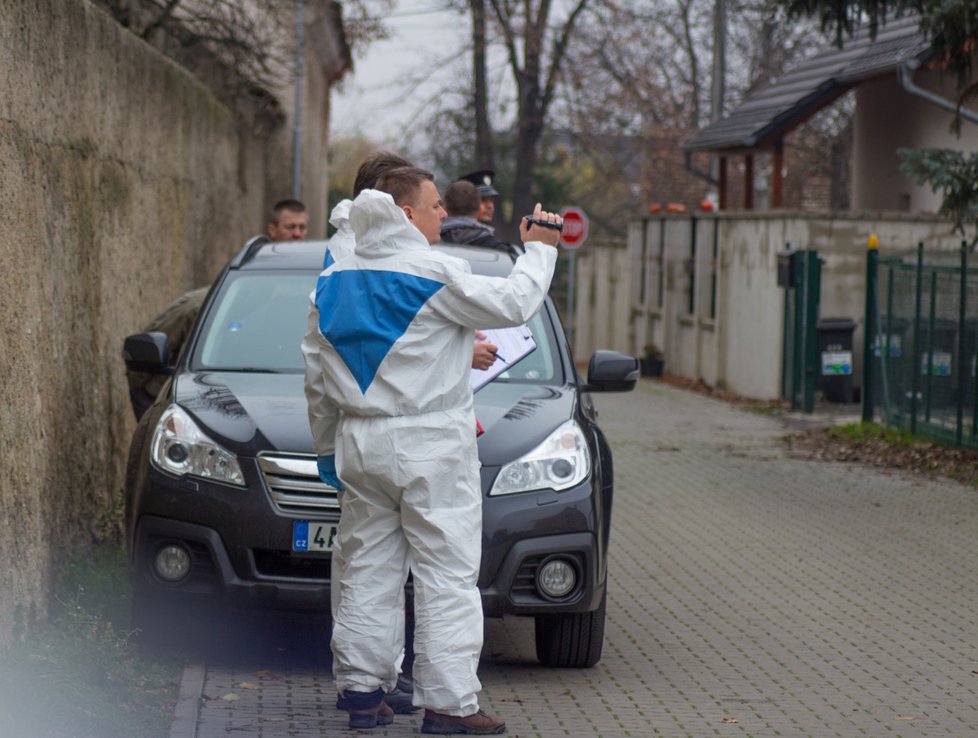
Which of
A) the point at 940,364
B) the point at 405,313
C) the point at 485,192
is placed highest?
the point at 485,192

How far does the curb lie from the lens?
534cm

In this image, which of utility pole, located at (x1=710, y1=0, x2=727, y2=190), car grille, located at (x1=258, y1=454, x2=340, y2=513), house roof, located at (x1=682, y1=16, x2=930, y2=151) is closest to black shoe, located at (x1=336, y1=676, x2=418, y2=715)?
car grille, located at (x1=258, y1=454, x2=340, y2=513)

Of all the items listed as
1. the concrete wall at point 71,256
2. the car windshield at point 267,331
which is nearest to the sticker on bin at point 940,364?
the concrete wall at point 71,256

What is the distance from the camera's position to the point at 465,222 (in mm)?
9008

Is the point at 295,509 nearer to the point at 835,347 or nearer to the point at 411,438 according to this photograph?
the point at 411,438

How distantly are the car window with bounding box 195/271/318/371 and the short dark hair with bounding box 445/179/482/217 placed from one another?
1784 millimetres

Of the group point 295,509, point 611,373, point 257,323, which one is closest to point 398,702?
point 295,509

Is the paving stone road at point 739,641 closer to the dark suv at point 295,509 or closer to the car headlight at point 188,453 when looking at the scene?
the dark suv at point 295,509

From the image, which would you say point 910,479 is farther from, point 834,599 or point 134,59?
point 134,59

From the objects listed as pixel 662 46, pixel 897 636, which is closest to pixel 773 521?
pixel 897 636

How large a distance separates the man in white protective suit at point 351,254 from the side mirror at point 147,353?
1.53 metres

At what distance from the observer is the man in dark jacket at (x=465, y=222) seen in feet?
29.0

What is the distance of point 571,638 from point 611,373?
117 centimetres

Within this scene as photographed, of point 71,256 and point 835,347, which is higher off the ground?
point 71,256
